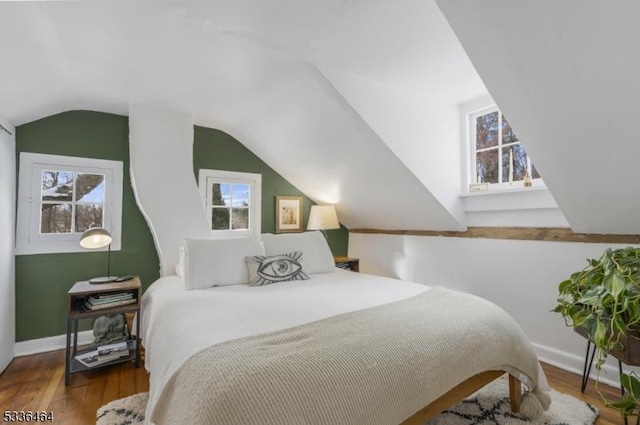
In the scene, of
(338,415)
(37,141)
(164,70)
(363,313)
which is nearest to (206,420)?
(338,415)

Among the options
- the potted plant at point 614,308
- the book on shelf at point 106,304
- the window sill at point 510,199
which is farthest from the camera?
the window sill at point 510,199

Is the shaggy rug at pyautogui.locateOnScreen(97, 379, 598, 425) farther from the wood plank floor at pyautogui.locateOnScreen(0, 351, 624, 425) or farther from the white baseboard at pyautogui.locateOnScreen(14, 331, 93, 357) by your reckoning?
the white baseboard at pyautogui.locateOnScreen(14, 331, 93, 357)

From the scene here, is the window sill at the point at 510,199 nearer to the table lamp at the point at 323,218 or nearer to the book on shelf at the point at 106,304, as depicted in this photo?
the table lamp at the point at 323,218

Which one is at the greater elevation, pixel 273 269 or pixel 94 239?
pixel 94 239

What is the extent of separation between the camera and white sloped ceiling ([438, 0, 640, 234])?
1.19 m

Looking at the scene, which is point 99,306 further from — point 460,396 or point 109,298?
point 460,396

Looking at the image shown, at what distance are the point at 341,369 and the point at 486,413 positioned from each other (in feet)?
4.07

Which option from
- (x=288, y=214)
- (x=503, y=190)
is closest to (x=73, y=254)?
(x=288, y=214)

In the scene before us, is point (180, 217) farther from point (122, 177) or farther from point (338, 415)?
point (338, 415)

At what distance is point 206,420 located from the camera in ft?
2.91

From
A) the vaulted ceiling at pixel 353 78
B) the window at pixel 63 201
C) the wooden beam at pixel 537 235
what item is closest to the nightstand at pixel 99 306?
the window at pixel 63 201

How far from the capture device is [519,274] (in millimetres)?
2562

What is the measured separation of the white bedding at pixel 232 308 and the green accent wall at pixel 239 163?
1.42 meters

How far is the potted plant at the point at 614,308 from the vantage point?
1.11m
